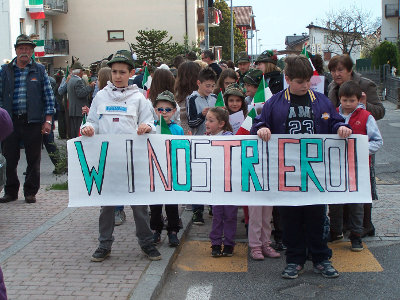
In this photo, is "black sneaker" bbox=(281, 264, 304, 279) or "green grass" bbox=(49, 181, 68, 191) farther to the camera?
"green grass" bbox=(49, 181, 68, 191)

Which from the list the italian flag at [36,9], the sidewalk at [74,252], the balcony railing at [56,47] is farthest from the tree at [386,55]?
the sidewalk at [74,252]

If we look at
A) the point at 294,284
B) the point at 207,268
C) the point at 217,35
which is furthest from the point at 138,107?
the point at 217,35

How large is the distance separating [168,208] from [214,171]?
0.90 metres

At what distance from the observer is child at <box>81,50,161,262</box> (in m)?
Answer: 5.91

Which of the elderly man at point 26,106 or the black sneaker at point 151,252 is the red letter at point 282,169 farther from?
the elderly man at point 26,106

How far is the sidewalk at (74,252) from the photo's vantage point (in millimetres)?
5262

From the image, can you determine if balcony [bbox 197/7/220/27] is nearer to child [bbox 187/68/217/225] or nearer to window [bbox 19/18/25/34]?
window [bbox 19/18/25/34]

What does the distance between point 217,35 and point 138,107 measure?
6748 cm

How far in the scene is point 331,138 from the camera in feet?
18.3

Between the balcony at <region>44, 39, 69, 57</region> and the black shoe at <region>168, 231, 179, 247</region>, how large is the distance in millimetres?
43283

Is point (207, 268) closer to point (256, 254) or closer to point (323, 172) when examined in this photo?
point (256, 254)

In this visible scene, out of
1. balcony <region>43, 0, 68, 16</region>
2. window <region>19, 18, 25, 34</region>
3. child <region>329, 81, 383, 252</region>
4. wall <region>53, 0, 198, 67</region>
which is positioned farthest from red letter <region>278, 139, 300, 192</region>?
wall <region>53, 0, 198, 67</region>

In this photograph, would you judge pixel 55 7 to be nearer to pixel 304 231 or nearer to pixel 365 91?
pixel 365 91

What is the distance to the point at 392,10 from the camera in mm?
69188
